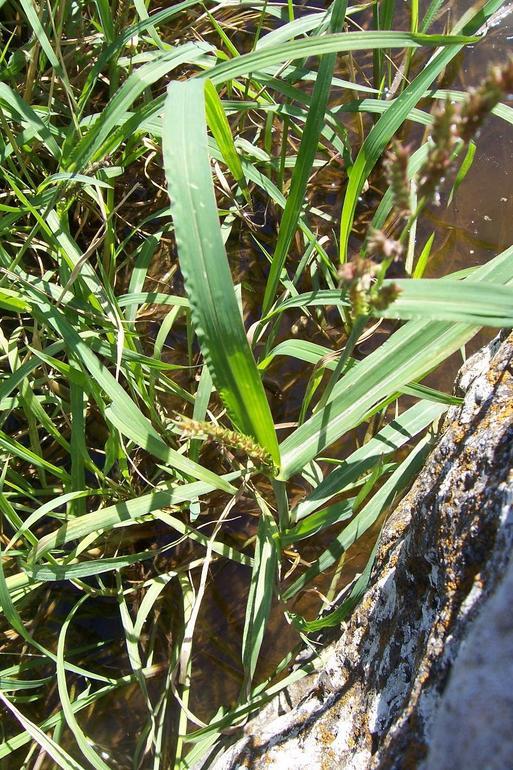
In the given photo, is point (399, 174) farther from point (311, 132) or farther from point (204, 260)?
point (311, 132)

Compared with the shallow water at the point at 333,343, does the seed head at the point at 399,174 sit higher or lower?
→ higher

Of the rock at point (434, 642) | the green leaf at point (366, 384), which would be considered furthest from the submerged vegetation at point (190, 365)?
the rock at point (434, 642)

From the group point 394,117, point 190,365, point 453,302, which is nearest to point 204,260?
point 453,302

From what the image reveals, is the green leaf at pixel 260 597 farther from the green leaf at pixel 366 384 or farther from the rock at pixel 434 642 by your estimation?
the green leaf at pixel 366 384

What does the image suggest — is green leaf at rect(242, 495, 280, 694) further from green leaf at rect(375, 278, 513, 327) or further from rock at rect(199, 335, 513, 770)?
green leaf at rect(375, 278, 513, 327)

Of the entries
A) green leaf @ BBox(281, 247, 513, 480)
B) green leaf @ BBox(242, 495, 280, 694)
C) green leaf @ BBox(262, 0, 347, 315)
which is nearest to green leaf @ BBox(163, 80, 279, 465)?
green leaf @ BBox(281, 247, 513, 480)

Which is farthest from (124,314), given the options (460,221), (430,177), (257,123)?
(430,177)
